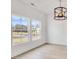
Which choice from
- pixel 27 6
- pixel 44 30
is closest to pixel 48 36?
pixel 44 30

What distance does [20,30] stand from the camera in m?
5.62

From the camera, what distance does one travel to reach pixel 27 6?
5.93 metres

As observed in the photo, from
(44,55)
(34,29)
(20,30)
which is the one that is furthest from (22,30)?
(44,55)

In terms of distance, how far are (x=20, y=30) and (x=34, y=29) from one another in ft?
5.20

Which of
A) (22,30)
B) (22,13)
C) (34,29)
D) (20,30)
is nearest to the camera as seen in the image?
(22,13)

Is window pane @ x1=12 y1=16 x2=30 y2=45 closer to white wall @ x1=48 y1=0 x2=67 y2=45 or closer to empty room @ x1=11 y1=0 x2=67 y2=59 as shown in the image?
empty room @ x1=11 y1=0 x2=67 y2=59

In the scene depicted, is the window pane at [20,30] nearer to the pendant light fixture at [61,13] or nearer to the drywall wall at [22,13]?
the drywall wall at [22,13]

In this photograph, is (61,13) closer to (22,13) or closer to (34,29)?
(22,13)

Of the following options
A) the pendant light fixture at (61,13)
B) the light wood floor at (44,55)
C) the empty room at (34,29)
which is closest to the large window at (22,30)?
the empty room at (34,29)

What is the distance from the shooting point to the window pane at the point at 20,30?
16.7 feet

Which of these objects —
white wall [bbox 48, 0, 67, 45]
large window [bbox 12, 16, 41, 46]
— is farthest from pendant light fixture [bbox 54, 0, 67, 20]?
white wall [bbox 48, 0, 67, 45]

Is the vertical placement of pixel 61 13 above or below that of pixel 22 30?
above
